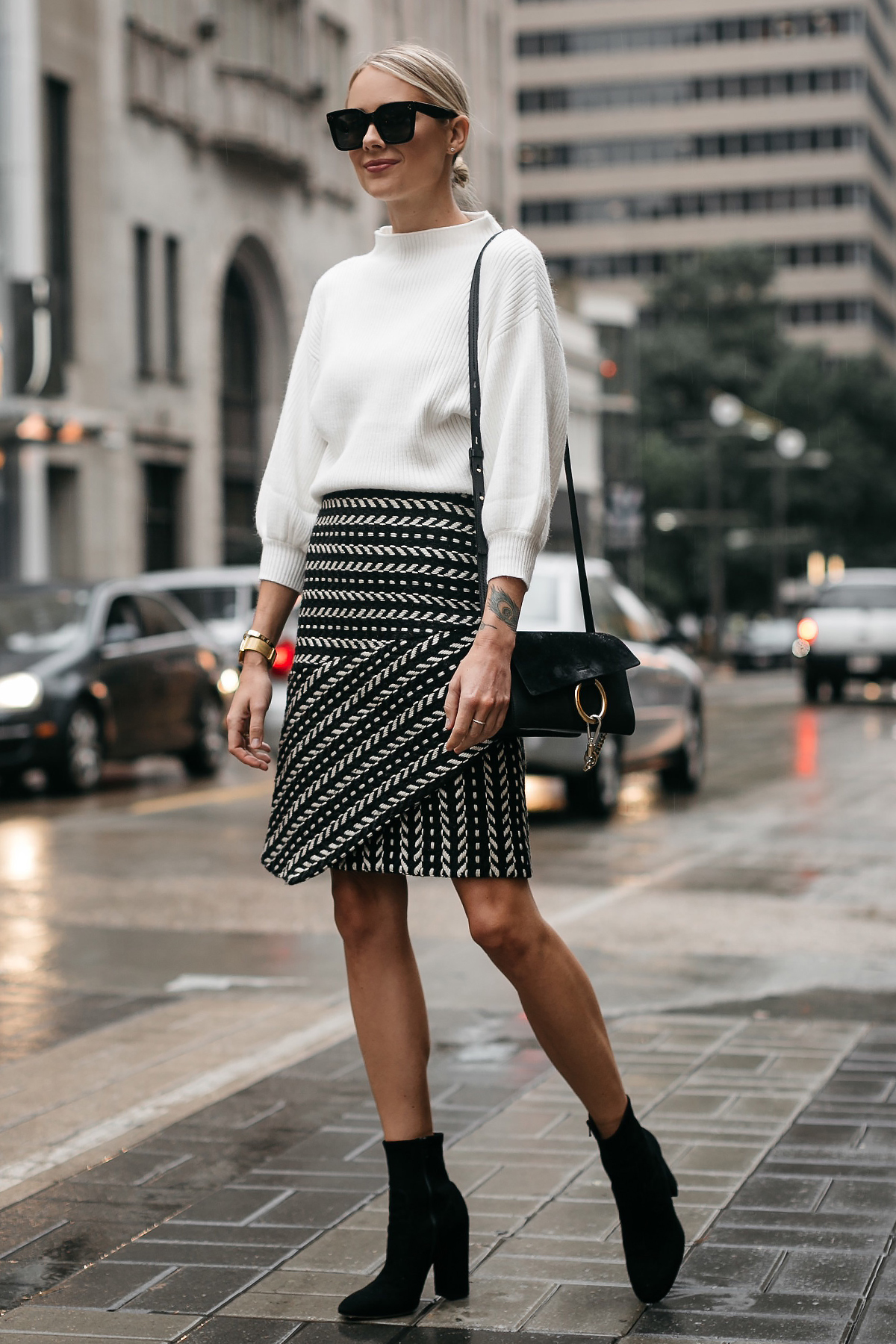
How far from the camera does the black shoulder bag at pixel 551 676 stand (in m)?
3.32

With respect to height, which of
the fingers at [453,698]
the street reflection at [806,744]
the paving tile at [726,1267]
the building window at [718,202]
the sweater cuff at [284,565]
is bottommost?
the street reflection at [806,744]

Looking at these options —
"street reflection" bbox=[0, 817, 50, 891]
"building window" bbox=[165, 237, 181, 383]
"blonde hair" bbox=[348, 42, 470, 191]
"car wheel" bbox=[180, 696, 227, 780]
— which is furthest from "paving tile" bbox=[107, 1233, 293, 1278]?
"building window" bbox=[165, 237, 181, 383]

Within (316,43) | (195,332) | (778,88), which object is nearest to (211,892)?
(195,332)

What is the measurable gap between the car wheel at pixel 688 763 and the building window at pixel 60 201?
796 inches

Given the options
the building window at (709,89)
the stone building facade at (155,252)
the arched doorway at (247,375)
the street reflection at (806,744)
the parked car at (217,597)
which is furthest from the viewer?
the building window at (709,89)

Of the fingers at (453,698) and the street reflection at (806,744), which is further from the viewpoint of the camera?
the street reflection at (806,744)

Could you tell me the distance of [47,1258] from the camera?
12.4ft

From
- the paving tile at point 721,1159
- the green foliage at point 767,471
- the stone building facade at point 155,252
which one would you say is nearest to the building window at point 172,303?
the stone building facade at point 155,252

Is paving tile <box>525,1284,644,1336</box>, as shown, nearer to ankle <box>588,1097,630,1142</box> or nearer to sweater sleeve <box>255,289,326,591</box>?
ankle <box>588,1097,630,1142</box>

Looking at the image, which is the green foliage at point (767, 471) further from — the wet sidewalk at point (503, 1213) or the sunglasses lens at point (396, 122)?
the sunglasses lens at point (396, 122)

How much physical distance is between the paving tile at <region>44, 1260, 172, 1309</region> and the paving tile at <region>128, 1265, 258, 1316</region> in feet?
0.12

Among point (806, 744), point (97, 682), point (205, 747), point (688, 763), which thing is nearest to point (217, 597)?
point (205, 747)

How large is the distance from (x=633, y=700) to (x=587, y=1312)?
7.72 m

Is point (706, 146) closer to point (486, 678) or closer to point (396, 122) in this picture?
point (396, 122)
